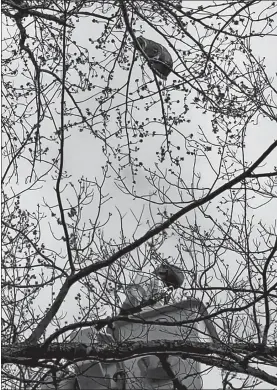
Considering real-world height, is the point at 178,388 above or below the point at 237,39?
below

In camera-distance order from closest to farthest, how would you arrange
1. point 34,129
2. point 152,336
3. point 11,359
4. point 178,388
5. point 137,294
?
point 11,359 < point 34,129 < point 137,294 < point 178,388 < point 152,336

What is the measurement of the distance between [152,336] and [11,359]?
683cm

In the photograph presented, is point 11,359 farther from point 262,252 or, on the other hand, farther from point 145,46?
point 145,46

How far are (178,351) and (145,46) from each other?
8.39 ft

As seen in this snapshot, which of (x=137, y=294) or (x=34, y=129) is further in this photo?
(x=137, y=294)

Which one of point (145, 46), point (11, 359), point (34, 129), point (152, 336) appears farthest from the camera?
point (152, 336)

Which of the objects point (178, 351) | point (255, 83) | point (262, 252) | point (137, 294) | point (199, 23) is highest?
point (199, 23)

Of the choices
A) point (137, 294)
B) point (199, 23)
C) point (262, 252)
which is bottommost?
point (262, 252)

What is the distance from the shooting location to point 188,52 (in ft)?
16.0

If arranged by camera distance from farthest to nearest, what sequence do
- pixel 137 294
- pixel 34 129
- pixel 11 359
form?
pixel 137 294, pixel 34 129, pixel 11 359

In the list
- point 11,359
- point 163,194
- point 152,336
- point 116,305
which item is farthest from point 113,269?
point 152,336

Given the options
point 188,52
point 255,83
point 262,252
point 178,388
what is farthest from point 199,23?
point 178,388

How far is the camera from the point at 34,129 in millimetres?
5340

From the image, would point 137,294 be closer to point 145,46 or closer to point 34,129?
point 34,129
